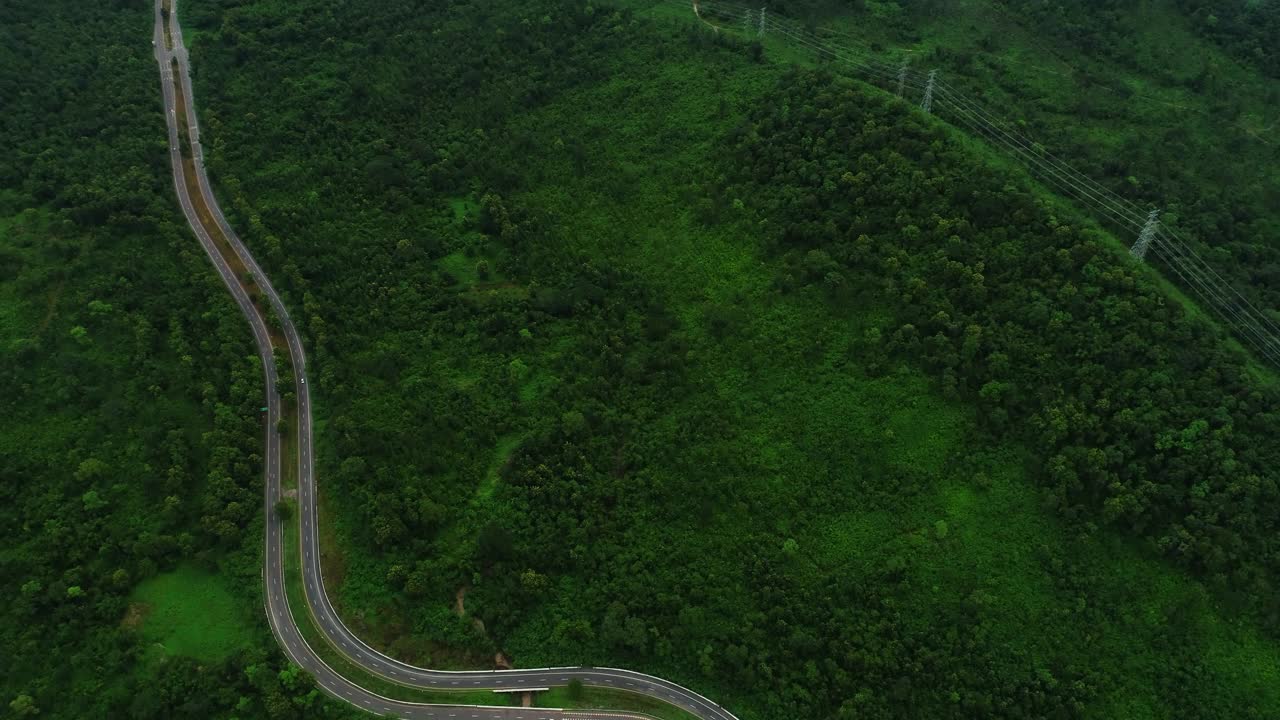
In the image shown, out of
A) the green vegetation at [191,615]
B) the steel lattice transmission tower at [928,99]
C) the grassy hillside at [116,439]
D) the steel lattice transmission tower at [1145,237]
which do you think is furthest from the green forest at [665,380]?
the steel lattice transmission tower at [928,99]

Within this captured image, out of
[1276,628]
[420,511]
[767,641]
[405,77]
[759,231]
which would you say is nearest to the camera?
[1276,628]

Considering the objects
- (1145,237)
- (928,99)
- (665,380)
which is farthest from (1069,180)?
(665,380)

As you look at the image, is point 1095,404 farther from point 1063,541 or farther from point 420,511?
point 420,511

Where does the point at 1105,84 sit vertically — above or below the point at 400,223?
above

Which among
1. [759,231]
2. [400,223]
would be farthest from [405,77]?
[759,231]

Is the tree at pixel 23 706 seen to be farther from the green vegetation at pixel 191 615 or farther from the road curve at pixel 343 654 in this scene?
the road curve at pixel 343 654

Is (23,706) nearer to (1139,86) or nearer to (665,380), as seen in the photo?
(665,380)

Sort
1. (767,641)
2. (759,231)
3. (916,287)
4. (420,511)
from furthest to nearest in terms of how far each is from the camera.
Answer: (759,231)
(916,287)
(420,511)
(767,641)
